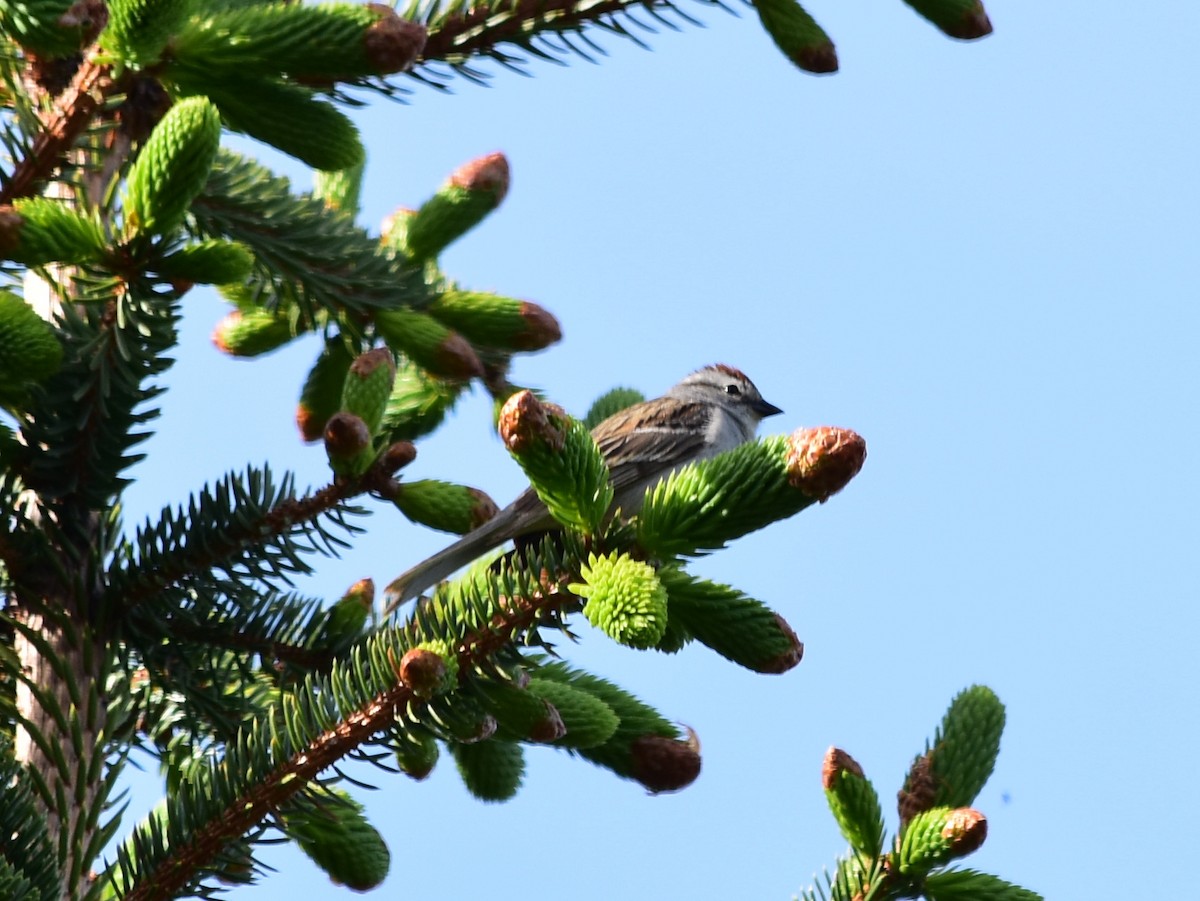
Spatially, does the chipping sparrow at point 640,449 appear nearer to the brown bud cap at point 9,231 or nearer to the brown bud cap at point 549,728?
the brown bud cap at point 549,728

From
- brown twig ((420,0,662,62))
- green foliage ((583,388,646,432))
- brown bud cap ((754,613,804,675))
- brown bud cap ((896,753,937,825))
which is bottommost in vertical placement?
brown bud cap ((896,753,937,825))

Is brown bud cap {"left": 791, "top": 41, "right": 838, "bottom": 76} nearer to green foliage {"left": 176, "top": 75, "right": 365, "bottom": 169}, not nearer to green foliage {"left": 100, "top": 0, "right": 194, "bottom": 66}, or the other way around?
green foliage {"left": 176, "top": 75, "right": 365, "bottom": 169}

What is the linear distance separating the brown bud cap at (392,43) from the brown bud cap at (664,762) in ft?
4.78

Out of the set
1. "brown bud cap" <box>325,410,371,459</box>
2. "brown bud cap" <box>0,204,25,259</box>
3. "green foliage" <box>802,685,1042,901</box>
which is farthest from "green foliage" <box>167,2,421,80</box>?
"green foliage" <box>802,685,1042,901</box>

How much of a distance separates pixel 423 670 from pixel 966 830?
0.94 m

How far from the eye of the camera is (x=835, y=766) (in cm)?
245

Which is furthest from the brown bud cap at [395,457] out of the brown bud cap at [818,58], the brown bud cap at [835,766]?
the brown bud cap at [818,58]

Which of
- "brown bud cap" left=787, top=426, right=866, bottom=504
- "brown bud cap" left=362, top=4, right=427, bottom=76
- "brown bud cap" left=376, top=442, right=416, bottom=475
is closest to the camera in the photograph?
"brown bud cap" left=787, top=426, right=866, bottom=504

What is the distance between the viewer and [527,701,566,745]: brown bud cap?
8.40 feet

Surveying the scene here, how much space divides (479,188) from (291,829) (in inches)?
75.1

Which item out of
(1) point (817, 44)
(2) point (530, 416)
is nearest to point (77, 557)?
(2) point (530, 416)

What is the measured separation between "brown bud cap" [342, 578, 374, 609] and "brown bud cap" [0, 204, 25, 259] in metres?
1.08

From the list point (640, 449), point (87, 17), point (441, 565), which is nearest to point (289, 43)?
point (87, 17)

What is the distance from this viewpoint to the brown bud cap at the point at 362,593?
3.19m
